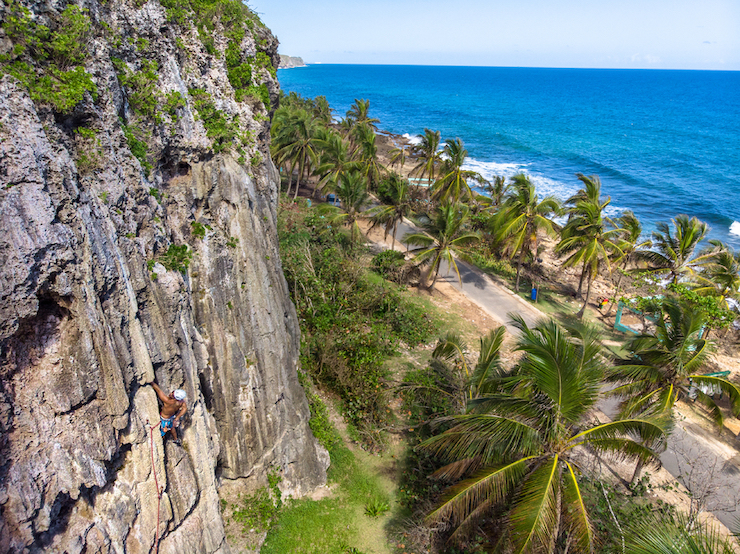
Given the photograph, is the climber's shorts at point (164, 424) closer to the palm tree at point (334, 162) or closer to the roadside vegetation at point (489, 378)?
the roadside vegetation at point (489, 378)

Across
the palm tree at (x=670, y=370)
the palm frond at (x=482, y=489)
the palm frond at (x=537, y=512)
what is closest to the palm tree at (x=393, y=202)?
the palm tree at (x=670, y=370)

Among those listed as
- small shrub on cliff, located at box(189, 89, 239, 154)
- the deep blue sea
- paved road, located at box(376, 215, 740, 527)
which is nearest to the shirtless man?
small shrub on cliff, located at box(189, 89, 239, 154)

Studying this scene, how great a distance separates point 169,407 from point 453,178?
84.3 feet

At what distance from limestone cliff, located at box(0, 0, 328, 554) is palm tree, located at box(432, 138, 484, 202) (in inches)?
757

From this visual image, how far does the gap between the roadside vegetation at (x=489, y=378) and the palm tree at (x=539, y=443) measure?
34mm

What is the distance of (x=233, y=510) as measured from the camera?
11.4 metres

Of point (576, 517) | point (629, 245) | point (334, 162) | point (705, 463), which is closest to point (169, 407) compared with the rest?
point (576, 517)

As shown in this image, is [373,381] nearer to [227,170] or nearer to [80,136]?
[227,170]

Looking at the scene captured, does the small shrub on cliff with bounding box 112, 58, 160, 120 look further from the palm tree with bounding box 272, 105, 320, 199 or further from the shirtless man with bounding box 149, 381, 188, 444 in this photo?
the palm tree with bounding box 272, 105, 320, 199

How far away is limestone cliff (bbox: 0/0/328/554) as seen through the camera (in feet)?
19.9

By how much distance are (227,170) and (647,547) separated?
415 inches

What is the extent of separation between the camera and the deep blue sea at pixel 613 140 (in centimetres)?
5100

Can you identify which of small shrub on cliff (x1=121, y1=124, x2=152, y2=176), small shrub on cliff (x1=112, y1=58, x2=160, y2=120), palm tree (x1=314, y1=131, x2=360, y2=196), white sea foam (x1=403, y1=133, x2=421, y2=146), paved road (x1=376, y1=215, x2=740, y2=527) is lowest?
white sea foam (x1=403, y1=133, x2=421, y2=146)

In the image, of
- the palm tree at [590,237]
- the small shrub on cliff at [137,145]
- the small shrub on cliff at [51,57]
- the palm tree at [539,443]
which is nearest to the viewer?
the small shrub on cliff at [51,57]
